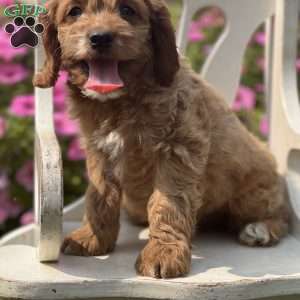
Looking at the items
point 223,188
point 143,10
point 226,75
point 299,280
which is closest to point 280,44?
point 226,75

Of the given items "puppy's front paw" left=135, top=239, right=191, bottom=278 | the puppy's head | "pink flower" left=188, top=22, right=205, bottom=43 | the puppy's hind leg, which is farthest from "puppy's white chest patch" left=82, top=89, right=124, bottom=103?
"pink flower" left=188, top=22, right=205, bottom=43

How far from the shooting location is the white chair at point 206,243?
1.84 m

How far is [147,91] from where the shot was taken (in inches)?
83.0

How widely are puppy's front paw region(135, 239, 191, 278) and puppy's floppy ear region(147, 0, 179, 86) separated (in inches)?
19.6

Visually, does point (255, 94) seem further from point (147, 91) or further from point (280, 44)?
point (147, 91)

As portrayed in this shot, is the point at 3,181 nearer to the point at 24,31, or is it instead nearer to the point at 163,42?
the point at 24,31

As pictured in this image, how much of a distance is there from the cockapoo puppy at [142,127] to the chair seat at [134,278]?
2.5 inches

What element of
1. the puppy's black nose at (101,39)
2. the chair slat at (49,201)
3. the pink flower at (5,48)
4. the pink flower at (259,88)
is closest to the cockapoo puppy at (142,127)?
the puppy's black nose at (101,39)

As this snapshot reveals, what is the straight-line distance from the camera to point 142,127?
210 centimetres

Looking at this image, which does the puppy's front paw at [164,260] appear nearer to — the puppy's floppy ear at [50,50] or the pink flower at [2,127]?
the puppy's floppy ear at [50,50]

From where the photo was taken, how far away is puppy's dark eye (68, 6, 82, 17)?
2.03m

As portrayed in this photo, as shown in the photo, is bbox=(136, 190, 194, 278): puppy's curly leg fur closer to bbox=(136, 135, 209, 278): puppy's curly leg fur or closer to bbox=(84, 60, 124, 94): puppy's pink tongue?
bbox=(136, 135, 209, 278): puppy's curly leg fur

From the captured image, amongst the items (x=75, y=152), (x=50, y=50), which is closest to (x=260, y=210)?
(x=50, y=50)

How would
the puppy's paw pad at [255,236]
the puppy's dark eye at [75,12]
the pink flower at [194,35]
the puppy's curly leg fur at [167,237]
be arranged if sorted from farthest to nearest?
the pink flower at [194,35] → the puppy's paw pad at [255,236] → the puppy's dark eye at [75,12] → the puppy's curly leg fur at [167,237]
